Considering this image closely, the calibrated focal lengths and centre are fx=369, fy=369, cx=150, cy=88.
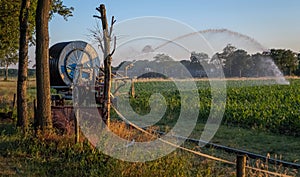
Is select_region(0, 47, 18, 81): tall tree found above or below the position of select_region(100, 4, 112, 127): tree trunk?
above

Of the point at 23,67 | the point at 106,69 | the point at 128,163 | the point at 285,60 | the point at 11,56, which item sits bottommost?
the point at 128,163

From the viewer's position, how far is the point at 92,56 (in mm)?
21297

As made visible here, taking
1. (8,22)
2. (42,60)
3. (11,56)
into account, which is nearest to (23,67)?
(42,60)

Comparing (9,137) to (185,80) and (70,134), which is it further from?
(185,80)

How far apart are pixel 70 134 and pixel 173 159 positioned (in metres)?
3.43

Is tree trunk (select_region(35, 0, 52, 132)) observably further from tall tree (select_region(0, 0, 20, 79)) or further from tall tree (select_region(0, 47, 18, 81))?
tall tree (select_region(0, 47, 18, 81))

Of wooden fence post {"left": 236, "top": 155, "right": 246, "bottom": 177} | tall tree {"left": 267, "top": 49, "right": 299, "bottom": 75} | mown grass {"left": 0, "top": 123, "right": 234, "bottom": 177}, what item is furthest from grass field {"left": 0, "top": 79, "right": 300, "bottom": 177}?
tall tree {"left": 267, "top": 49, "right": 299, "bottom": 75}

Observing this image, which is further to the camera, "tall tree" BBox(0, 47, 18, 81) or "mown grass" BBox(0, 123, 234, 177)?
"tall tree" BBox(0, 47, 18, 81)

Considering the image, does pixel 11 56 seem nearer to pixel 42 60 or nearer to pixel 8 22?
pixel 8 22

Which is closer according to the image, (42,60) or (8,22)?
(42,60)

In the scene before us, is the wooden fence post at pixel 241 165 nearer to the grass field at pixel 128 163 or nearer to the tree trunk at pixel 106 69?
the grass field at pixel 128 163

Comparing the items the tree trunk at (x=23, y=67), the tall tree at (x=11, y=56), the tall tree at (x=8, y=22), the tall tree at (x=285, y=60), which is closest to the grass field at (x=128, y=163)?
the tree trunk at (x=23, y=67)

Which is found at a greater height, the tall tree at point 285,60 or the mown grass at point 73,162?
the tall tree at point 285,60

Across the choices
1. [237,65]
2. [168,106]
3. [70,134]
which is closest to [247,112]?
[168,106]
